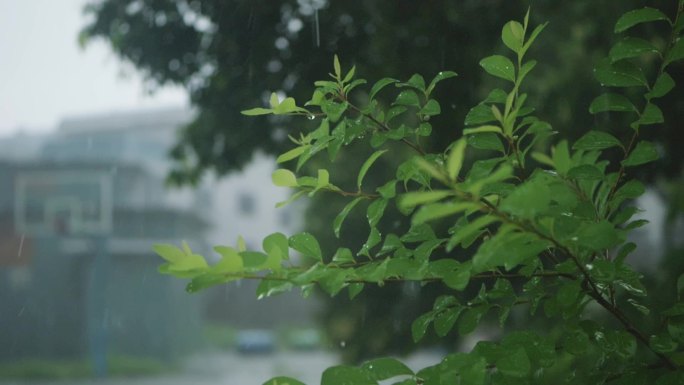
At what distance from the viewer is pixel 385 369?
66cm

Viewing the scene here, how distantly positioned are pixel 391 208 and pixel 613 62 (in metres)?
1.95

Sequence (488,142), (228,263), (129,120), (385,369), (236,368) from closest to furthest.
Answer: (228,263) → (385,369) → (488,142) → (236,368) → (129,120)

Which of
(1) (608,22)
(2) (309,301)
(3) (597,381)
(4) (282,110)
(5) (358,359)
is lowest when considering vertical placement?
(5) (358,359)

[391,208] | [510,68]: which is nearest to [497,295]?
[510,68]

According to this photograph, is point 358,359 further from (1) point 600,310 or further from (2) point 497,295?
(2) point 497,295

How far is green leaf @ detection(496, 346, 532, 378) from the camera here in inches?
25.0

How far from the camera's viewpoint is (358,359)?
2939 mm

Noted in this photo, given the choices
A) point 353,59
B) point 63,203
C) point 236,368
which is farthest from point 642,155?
point 63,203

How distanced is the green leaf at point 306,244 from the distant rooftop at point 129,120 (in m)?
2.39

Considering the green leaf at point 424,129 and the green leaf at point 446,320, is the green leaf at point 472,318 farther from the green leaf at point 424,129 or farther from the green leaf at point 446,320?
the green leaf at point 424,129

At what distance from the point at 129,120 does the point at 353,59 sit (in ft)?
3.96

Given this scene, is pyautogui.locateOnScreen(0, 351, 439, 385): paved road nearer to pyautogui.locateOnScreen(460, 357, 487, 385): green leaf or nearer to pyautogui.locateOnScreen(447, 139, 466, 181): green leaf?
pyautogui.locateOnScreen(460, 357, 487, 385): green leaf

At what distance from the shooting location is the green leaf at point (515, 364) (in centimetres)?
63

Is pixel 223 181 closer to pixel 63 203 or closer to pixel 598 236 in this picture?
pixel 63 203
